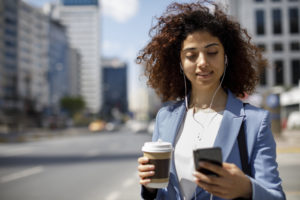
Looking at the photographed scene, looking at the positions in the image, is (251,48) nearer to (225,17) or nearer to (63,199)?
(225,17)

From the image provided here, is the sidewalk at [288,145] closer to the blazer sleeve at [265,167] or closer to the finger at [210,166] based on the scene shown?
the blazer sleeve at [265,167]

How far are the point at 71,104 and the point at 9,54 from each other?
19.0 meters

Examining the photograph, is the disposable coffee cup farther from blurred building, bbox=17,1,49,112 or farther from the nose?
blurred building, bbox=17,1,49,112

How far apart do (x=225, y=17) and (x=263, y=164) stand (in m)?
0.86

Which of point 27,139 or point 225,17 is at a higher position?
point 225,17

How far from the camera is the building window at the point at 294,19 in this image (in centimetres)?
4053

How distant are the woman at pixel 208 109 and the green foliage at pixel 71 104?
7821cm

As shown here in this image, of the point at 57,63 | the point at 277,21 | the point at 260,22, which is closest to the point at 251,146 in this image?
the point at 260,22

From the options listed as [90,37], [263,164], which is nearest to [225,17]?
[263,164]

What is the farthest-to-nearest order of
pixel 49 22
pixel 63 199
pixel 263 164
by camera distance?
pixel 49 22 < pixel 63 199 < pixel 263 164

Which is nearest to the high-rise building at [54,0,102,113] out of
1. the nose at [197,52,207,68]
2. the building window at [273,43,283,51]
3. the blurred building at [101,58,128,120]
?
the blurred building at [101,58,128,120]

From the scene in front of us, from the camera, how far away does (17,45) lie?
68000 mm

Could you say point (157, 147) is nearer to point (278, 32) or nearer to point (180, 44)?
point (180, 44)

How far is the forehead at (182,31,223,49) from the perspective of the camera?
1.50 m
